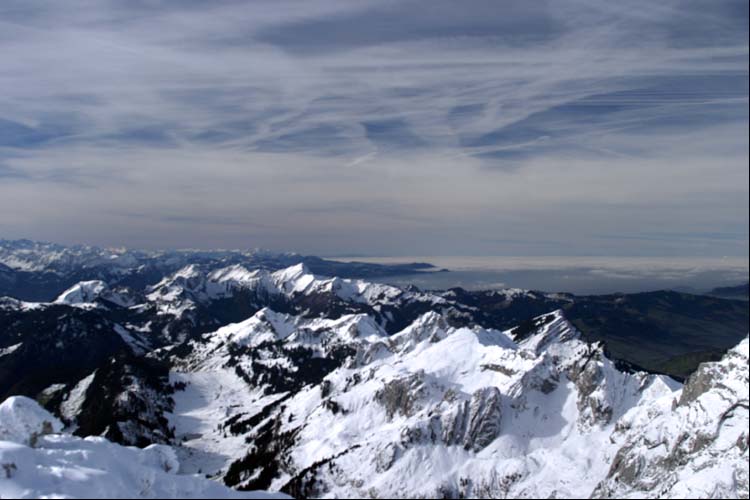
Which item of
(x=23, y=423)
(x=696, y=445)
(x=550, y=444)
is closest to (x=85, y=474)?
(x=23, y=423)

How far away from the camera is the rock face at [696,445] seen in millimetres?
117550

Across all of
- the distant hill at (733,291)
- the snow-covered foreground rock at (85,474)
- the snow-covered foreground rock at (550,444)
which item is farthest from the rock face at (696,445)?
the snow-covered foreground rock at (85,474)

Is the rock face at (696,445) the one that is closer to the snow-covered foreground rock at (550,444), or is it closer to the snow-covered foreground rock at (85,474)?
the snow-covered foreground rock at (550,444)

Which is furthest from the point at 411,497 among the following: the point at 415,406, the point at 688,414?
the point at 688,414

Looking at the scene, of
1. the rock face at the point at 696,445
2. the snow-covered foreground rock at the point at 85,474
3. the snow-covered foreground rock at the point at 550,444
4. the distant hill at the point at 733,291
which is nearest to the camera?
the snow-covered foreground rock at the point at 85,474

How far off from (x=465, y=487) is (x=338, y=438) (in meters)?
60.6

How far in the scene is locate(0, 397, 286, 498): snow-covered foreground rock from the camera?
59.0m

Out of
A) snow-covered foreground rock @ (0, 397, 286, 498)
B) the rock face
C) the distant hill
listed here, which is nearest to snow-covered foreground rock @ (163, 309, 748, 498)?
the rock face

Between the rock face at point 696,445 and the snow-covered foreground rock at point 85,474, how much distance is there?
103388 millimetres

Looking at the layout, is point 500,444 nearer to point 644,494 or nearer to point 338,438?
point 644,494

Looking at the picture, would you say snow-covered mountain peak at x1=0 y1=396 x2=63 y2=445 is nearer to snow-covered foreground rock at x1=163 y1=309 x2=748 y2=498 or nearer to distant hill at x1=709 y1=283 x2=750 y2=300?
snow-covered foreground rock at x1=163 y1=309 x2=748 y2=498

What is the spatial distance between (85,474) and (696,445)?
13239cm

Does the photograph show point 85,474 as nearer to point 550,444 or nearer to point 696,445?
point 696,445

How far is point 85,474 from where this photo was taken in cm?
6194
